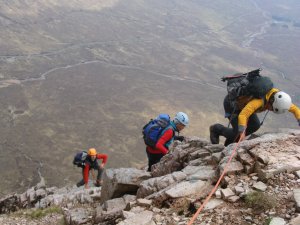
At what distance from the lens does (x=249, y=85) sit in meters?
11.9

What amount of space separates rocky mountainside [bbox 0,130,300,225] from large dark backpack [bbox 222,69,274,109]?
4.37 feet

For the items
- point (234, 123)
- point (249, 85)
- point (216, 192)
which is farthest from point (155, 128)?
point (216, 192)

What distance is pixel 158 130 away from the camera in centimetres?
1369

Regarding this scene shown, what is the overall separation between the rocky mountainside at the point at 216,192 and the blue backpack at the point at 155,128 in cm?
97

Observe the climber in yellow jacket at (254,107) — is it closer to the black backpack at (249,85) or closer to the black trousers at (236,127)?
the black trousers at (236,127)

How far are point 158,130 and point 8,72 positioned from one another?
148m

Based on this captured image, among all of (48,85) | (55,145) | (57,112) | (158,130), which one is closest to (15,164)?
(55,145)

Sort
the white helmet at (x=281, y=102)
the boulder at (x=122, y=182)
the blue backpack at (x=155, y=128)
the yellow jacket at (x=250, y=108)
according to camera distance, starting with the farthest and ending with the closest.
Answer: the blue backpack at (x=155, y=128) < the boulder at (x=122, y=182) < the white helmet at (x=281, y=102) < the yellow jacket at (x=250, y=108)

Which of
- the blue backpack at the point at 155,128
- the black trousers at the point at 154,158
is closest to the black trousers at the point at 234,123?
the blue backpack at the point at 155,128

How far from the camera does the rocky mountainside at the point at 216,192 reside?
844 centimetres

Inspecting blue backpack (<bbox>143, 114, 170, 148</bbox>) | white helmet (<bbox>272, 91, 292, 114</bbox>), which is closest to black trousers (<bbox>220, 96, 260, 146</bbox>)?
white helmet (<bbox>272, 91, 292, 114</bbox>)

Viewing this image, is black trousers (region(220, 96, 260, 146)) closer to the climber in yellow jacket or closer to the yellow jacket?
the climber in yellow jacket

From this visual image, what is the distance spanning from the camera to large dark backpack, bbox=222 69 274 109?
1159 centimetres

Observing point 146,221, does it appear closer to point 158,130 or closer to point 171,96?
point 158,130
